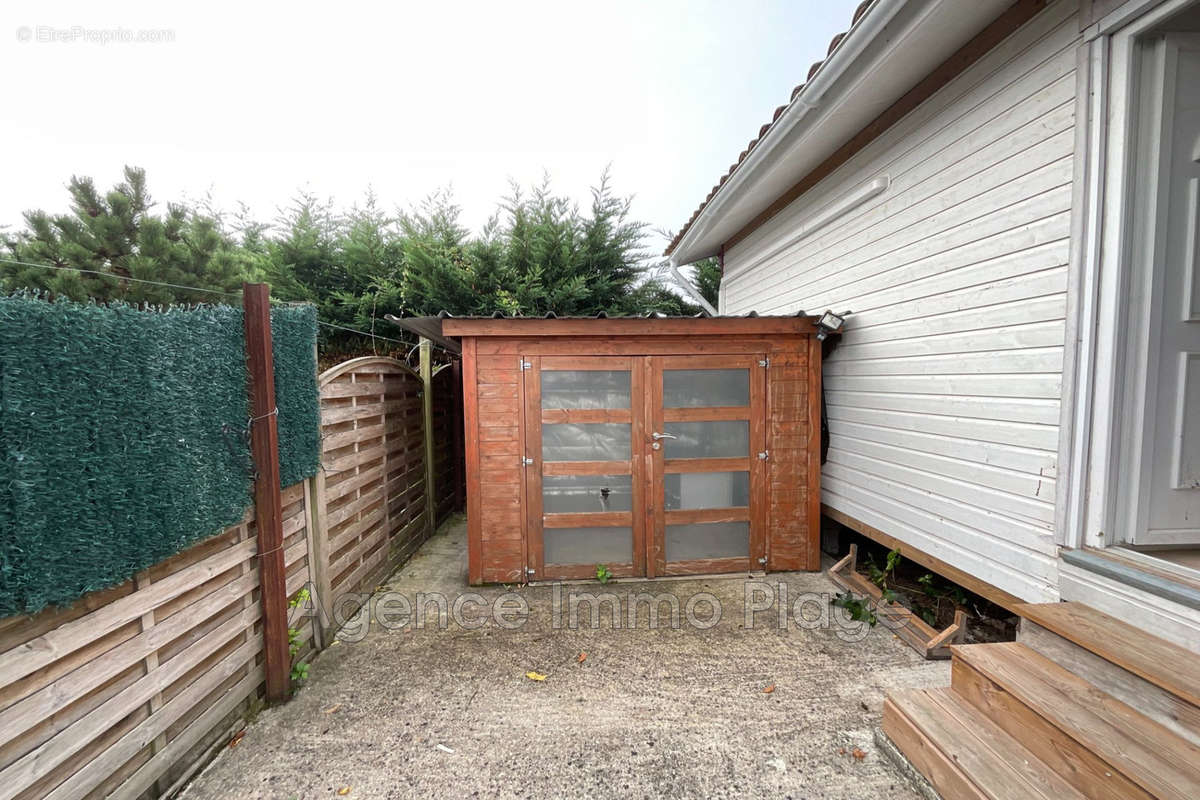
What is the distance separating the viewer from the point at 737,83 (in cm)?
840

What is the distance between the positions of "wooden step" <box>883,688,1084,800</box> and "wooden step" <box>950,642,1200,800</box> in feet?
0.15

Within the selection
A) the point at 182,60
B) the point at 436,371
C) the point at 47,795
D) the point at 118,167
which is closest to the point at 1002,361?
the point at 47,795

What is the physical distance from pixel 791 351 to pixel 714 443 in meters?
0.95

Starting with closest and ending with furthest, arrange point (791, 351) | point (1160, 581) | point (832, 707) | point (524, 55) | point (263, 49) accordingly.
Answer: point (1160, 581)
point (832, 707)
point (791, 351)
point (263, 49)
point (524, 55)

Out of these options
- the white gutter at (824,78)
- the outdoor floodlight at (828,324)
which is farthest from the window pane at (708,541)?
the white gutter at (824,78)

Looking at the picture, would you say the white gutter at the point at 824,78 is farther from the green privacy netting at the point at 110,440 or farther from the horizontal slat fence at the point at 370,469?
the horizontal slat fence at the point at 370,469

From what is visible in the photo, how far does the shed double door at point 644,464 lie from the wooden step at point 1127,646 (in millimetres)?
1901

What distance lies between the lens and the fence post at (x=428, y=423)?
4637mm

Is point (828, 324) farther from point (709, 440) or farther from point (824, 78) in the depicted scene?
point (824, 78)

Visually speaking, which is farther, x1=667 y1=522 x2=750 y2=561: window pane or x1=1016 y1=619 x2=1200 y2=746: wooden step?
x1=667 y1=522 x2=750 y2=561: window pane

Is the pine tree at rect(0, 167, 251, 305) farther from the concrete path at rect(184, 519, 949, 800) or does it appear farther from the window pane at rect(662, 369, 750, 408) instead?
the window pane at rect(662, 369, 750, 408)

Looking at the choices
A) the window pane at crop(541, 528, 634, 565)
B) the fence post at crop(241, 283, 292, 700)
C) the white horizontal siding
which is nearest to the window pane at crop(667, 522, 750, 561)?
the window pane at crop(541, 528, 634, 565)

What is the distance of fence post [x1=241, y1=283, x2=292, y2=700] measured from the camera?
2074 mm

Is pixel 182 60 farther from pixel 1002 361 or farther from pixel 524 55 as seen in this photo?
pixel 1002 361
